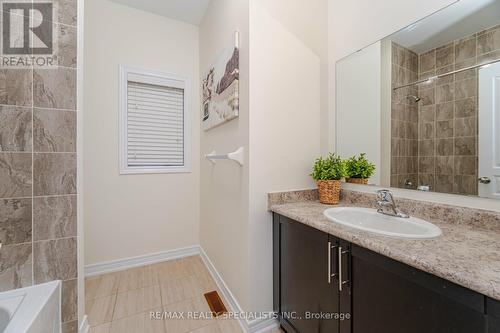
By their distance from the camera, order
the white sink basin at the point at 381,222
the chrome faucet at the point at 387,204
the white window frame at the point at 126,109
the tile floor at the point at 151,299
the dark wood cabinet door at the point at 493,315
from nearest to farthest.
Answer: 1. the dark wood cabinet door at the point at 493,315
2. the white sink basin at the point at 381,222
3. the chrome faucet at the point at 387,204
4. the tile floor at the point at 151,299
5. the white window frame at the point at 126,109

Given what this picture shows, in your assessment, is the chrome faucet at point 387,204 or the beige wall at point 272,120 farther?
the beige wall at point 272,120

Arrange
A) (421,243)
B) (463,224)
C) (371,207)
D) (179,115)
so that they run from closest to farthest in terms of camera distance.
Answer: (421,243)
(463,224)
(371,207)
(179,115)

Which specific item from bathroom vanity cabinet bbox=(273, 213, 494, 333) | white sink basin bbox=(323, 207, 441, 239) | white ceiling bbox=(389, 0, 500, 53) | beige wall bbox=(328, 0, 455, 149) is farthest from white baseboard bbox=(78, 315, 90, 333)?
white ceiling bbox=(389, 0, 500, 53)

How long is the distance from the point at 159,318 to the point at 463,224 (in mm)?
1892

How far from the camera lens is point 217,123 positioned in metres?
1.83

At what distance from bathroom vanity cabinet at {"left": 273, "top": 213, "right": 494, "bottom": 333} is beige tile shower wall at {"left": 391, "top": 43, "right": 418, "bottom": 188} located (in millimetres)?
638

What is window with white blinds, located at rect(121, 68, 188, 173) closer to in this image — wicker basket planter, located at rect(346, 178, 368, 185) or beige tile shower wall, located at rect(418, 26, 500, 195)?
wicker basket planter, located at rect(346, 178, 368, 185)

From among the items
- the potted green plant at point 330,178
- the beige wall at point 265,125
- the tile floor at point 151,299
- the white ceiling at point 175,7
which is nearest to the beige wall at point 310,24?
the beige wall at point 265,125

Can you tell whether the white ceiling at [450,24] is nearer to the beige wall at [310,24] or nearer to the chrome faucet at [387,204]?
the beige wall at [310,24]

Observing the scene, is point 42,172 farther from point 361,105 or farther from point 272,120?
point 361,105

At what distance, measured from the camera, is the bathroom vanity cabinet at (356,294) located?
58cm

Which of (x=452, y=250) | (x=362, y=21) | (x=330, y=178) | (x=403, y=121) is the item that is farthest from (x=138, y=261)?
(x=362, y=21)

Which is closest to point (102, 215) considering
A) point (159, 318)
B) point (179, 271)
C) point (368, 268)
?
point (179, 271)

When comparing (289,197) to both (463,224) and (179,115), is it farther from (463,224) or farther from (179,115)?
(179,115)
